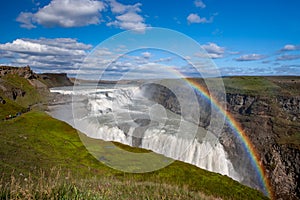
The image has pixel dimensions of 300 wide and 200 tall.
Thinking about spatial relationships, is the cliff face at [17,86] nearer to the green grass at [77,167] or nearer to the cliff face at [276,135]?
the green grass at [77,167]

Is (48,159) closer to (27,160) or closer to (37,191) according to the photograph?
(27,160)

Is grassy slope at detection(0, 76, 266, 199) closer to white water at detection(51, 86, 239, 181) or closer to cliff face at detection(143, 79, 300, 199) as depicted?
white water at detection(51, 86, 239, 181)

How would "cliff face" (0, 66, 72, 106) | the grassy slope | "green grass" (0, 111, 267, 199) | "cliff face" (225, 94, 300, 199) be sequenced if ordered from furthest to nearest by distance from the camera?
"cliff face" (0, 66, 72, 106)
"cliff face" (225, 94, 300, 199)
"green grass" (0, 111, 267, 199)
the grassy slope

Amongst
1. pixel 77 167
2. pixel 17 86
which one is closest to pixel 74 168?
pixel 77 167

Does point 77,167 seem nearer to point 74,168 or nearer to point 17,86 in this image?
point 74,168

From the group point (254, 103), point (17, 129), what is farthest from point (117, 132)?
point (254, 103)

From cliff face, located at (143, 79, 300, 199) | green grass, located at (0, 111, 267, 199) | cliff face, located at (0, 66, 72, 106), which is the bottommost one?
cliff face, located at (143, 79, 300, 199)

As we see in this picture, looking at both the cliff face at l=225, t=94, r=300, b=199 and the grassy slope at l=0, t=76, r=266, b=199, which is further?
the cliff face at l=225, t=94, r=300, b=199

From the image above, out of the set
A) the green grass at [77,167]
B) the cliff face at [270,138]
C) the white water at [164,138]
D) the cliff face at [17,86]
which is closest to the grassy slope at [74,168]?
the green grass at [77,167]

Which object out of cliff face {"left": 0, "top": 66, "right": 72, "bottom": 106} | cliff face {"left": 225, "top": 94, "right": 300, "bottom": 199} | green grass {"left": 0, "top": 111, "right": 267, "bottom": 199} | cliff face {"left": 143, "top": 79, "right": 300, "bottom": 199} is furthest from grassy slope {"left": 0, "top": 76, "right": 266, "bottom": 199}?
cliff face {"left": 0, "top": 66, "right": 72, "bottom": 106}
